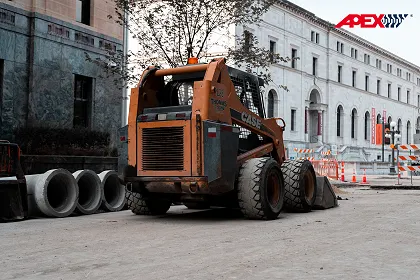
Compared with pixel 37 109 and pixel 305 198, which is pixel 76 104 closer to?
pixel 37 109

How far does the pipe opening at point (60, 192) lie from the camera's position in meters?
11.6

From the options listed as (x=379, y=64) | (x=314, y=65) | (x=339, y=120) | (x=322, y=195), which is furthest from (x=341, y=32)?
(x=322, y=195)

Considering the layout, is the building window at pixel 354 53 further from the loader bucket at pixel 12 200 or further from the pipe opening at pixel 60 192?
the loader bucket at pixel 12 200

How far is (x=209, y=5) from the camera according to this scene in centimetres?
1984

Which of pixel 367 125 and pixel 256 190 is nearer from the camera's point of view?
pixel 256 190

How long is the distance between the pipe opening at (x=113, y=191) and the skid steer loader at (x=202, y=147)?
1494mm

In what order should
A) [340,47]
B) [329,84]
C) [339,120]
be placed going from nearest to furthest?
[329,84], [340,47], [339,120]

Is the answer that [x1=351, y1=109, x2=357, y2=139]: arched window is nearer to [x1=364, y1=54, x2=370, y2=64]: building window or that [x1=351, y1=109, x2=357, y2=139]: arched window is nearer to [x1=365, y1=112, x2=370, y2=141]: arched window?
[x1=365, y1=112, x2=370, y2=141]: arched window

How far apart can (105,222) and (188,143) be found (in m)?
2.23

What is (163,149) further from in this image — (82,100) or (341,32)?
(341,32)

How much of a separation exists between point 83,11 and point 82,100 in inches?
126

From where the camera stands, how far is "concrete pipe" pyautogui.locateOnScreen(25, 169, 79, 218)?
11.1 meters

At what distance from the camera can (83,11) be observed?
66.2ft

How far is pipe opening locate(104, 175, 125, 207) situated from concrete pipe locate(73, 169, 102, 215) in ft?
2.34
